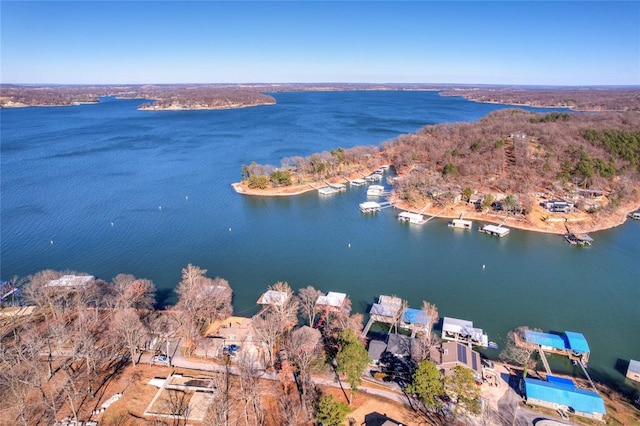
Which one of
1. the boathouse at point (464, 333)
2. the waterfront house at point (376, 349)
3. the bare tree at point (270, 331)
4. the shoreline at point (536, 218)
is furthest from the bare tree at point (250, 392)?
the shoreline at point (536, 218)

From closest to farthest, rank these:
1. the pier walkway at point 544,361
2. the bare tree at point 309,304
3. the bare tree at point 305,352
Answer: the bare tree at point 305,352, the pier walkway at point 544,361, the bare tree at point 309,304

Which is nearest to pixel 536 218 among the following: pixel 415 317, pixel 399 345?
pixel 415 317

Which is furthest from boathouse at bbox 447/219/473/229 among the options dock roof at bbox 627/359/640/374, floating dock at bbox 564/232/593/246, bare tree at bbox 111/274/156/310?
bare tree at bbox 111/274/156/310

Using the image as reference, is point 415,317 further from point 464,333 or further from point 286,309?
point 286,309

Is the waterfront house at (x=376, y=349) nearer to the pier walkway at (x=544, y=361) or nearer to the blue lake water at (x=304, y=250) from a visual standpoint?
the blue lake water at (x=304, y=250)

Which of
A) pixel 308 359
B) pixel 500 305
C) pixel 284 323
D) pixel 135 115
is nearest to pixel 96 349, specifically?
pixel 284 323

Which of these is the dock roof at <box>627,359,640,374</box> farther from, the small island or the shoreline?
the small island
